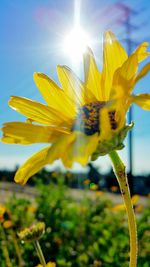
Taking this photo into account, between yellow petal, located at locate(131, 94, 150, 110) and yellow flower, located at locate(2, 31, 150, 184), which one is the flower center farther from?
yellow petal, located at locate(131, 94, 150, 110)

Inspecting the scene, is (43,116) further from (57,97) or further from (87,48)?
(87,48)

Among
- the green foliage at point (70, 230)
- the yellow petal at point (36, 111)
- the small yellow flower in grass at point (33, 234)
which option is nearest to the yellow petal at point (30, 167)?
the yellow petal at point (36, 111)

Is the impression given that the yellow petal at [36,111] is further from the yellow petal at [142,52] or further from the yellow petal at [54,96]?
the yellow petal at [142,52]

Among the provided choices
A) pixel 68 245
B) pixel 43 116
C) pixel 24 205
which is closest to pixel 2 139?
pixel 43 116

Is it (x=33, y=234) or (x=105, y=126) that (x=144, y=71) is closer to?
(x=105, y=126)

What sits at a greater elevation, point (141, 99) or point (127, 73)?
point (127, 73)

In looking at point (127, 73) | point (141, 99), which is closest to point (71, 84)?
point (127, 73)

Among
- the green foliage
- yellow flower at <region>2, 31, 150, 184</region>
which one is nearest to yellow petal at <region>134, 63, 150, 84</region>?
yellow flower at <region>2, 31, 150, 184</region>
